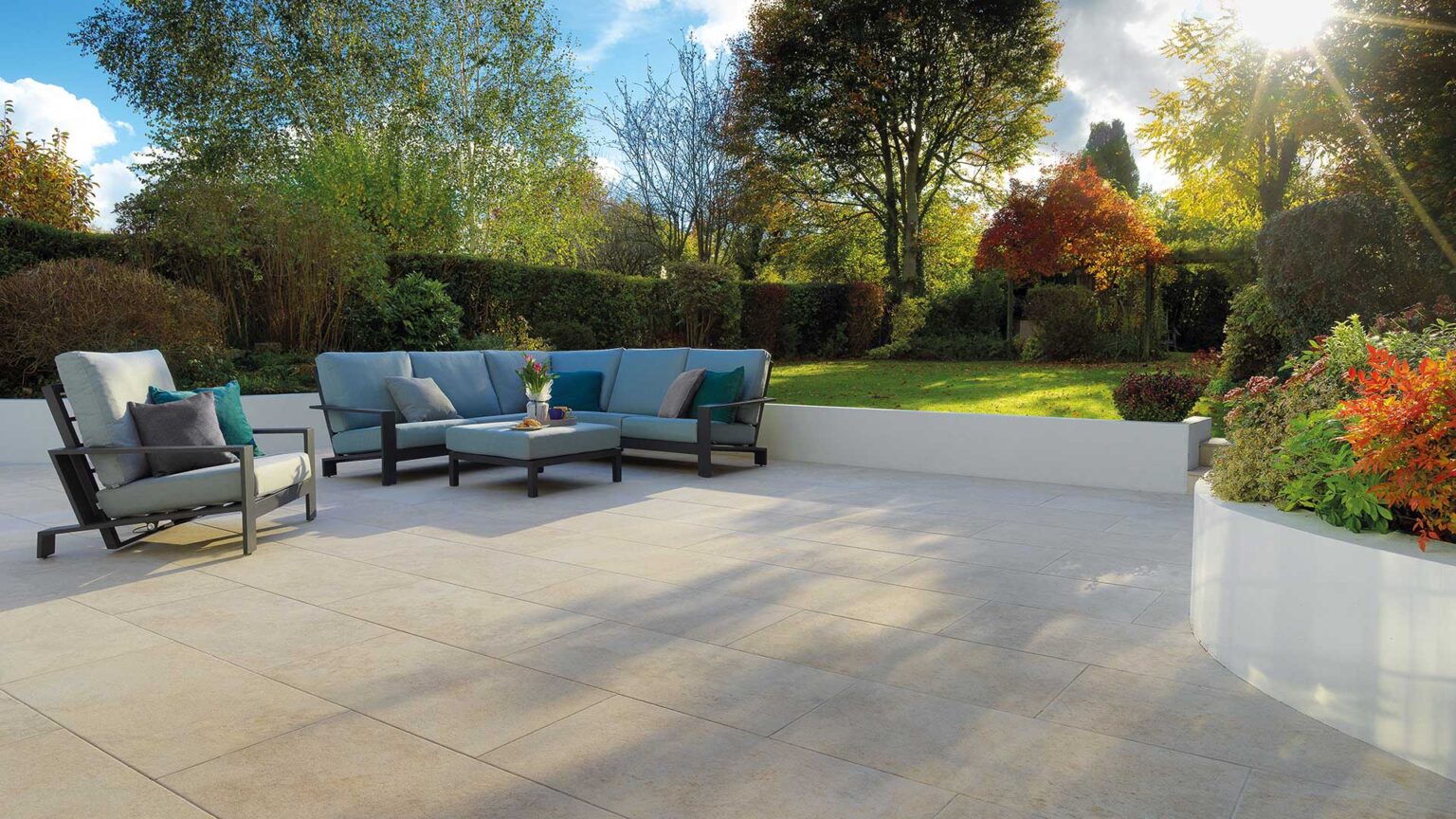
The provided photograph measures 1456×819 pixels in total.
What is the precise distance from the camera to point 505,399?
7477 mm

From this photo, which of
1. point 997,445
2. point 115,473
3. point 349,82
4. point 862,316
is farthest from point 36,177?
point 997,445

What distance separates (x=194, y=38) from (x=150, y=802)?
15.4 meters

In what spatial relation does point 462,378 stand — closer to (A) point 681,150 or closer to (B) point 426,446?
(B) point 426,446

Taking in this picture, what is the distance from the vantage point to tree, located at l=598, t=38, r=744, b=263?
17.0 m

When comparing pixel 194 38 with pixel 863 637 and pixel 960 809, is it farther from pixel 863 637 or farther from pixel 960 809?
pixel 960 809

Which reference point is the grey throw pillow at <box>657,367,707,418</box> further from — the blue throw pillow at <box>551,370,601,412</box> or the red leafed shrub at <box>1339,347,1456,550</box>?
the red leafed shrub at <box>1339,347,1456,550</box>

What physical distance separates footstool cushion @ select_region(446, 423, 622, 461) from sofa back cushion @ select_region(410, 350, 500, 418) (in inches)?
35.0

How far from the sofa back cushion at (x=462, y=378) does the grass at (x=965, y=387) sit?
323cm

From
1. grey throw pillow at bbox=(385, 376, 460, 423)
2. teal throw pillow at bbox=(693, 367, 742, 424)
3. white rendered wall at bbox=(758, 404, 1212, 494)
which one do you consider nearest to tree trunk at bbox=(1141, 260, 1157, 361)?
white rendered wall at bbox=(758, 404, 1212, 494)

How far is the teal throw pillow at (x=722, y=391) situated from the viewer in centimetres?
675

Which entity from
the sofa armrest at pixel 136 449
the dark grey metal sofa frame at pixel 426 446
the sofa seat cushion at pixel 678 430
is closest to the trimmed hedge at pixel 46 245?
the dark grey metal sofa frame at pixel 426 446

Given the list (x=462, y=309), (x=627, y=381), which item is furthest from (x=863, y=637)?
(x=462, y=309)

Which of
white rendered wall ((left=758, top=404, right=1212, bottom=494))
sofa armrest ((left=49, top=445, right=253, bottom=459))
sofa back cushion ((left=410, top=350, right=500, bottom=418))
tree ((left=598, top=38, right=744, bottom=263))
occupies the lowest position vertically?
white rendered wall ((left=758, top=404, right=1212, bottom=494))

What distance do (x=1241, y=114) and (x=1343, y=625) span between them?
343 inches
